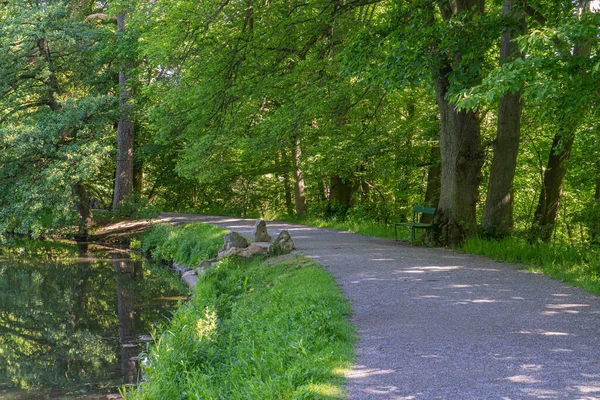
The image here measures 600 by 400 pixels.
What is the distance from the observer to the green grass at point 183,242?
16.9 m

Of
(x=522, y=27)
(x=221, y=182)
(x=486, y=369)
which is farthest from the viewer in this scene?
(x=221, y=182)

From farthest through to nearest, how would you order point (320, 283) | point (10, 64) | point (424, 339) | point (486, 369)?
point (10, 64), point (320, 283), point (424, 339), point (486, 369)

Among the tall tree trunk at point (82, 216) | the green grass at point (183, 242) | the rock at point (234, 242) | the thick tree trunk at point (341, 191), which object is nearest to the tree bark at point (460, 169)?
the rock at point (234, 242)

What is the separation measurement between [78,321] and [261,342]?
6774 mm

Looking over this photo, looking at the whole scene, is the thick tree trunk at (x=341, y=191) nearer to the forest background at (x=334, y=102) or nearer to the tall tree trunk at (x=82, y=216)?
the forest background at (x=334, y=102)

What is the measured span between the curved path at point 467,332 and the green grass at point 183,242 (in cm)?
606

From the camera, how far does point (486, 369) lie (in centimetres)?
535

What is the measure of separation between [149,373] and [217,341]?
37.3 inches

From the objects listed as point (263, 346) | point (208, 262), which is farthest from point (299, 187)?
point (263, 346)

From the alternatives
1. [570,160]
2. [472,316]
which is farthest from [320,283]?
[570,160]

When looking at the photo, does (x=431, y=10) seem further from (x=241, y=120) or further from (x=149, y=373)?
(x=149, y=373)

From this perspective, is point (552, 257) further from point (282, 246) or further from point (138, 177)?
point (138, 177)

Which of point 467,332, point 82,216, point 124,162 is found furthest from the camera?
point 124,162

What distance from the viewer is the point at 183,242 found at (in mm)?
18906
